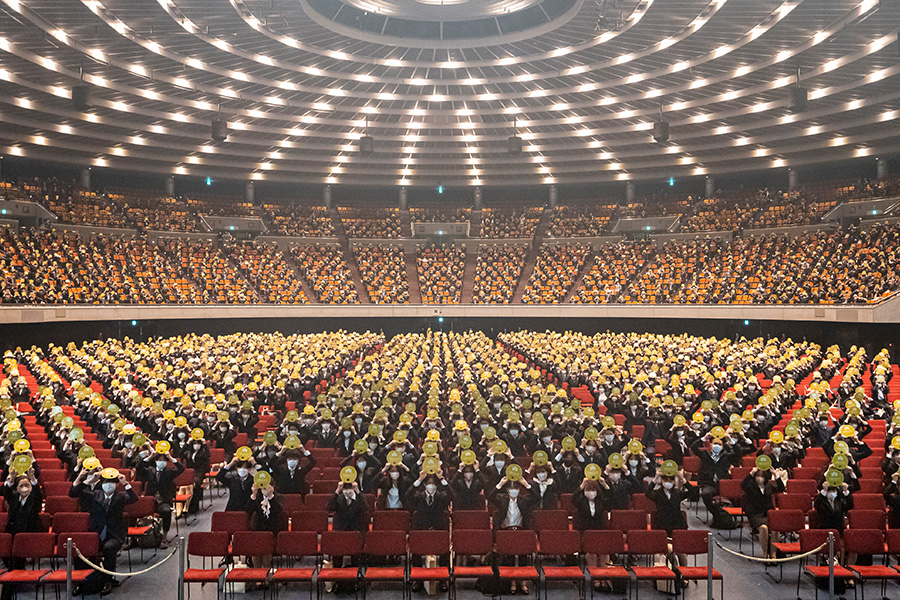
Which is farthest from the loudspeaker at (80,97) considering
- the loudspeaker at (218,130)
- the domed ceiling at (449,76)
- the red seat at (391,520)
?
the red seat at (391,520)

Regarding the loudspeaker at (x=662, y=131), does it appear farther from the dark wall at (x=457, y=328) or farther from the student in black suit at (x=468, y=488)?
the student in black suit at (x=468, y=488)

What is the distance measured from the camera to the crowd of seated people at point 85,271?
3625 centimetres

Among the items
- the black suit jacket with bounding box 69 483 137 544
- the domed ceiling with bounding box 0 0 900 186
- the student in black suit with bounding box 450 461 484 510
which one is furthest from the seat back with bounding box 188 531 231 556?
the domed ceiling with bounding box 0 0 900 186

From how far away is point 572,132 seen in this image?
149 feet

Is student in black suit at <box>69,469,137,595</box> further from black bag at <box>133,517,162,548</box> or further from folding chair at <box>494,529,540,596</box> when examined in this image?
folding chair at <box>494,529,540,596</box>

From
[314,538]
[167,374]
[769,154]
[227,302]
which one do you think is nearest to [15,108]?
[227,302]

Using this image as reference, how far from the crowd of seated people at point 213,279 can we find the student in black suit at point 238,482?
35980 mm

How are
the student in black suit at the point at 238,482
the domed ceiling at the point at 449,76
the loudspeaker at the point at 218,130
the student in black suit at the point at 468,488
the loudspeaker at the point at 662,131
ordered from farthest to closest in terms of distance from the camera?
the loudspeaker at the point at 662,131 → the loudspeaker at the point at 218,130 → the domed ceiling at the point at 449,76 → the student in black suit at the point at 468,488 → the student in black suit at the point at 238,482

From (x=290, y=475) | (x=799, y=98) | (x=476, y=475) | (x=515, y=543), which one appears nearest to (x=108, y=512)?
(x=290, y=475)

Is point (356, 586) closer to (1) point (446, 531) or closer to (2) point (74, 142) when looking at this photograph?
(1) point (446, 531)

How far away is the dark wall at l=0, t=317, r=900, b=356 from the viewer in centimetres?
3362

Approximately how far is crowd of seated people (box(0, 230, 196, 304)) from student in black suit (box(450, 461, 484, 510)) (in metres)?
30.8

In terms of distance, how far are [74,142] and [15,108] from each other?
24.8 feet

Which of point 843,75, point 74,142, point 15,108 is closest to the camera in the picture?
point 843,75
